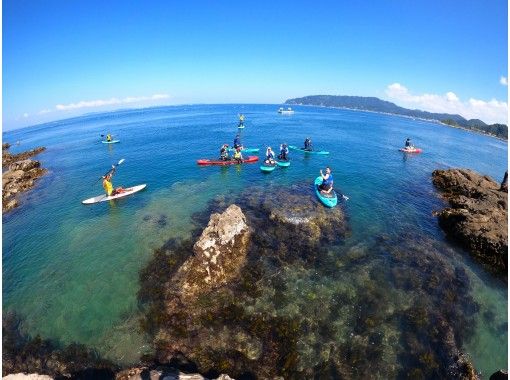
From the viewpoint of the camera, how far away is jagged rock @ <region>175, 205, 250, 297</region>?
17.5 metres

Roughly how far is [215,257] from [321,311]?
6876 millimetres

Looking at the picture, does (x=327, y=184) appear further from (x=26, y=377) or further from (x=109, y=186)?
(x=26, y=377)

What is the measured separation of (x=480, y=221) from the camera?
23.4 meters

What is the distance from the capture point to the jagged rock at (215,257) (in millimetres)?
17547

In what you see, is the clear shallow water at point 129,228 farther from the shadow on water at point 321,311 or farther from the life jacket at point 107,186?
the life jacket at point 107,186

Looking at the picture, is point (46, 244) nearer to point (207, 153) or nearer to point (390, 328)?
point (390, 328)

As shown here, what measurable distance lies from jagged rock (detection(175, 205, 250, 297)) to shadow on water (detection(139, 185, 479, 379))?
2.09 feet

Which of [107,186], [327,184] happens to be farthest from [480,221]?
[107,186]

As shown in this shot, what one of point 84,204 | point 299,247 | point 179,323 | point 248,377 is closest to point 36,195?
point 84,204

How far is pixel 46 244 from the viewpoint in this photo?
76.5 feet

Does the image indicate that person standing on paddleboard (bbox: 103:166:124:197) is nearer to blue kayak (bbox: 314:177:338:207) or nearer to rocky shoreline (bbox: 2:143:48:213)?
rocky shoreline (bbox: 2:143:48:213)

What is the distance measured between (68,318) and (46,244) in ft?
31.8

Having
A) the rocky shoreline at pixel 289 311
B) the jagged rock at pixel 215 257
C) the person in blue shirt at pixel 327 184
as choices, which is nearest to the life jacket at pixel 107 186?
the rocky shoreline at pixel 289 311

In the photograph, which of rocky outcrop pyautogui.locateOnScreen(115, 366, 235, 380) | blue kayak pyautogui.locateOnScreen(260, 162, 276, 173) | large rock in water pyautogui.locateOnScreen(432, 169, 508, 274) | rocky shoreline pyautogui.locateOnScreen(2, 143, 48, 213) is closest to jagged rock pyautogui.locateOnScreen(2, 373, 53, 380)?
rocky outcrop pyautogui.locateOnScreen(115, 366, 235, 380)
